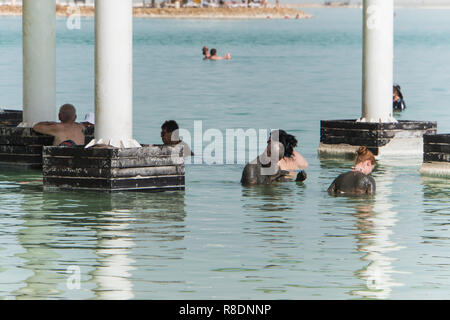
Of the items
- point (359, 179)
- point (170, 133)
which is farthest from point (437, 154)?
point (170, 133)

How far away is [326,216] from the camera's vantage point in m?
15.0

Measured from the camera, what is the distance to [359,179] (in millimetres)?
16641

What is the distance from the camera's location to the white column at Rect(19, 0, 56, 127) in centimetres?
1925

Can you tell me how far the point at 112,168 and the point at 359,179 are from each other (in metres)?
3.23

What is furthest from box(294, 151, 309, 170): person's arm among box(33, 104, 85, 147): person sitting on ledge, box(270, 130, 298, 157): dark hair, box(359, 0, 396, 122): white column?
box(33, 104, 85, 147): person sitting on ledge

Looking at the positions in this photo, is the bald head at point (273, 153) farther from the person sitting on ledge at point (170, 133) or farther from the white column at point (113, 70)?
the white column at point (113, 70)

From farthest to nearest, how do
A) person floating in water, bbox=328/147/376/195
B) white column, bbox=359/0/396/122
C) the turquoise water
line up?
white column, bbox=359/0/396/122, person floating in water, bbox=328/147/376/195, the turquoise water

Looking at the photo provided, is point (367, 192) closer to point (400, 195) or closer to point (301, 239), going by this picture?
point (400, 195)

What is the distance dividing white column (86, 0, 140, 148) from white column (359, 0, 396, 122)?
629 cm

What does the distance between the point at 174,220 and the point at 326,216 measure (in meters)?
1.82

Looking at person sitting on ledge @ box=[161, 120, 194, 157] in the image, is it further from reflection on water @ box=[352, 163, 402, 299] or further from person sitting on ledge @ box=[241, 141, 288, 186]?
reflection on water @ box=[352, 163, 402, 299]

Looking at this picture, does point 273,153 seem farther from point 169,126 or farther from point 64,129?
point 64,129

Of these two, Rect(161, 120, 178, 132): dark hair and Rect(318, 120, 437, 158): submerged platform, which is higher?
Rect(161, 120, 178, 132): dark hair

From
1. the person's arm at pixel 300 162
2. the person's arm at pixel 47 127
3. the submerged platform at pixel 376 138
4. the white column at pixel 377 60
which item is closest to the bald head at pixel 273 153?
the person's arm at pixel 300 162
